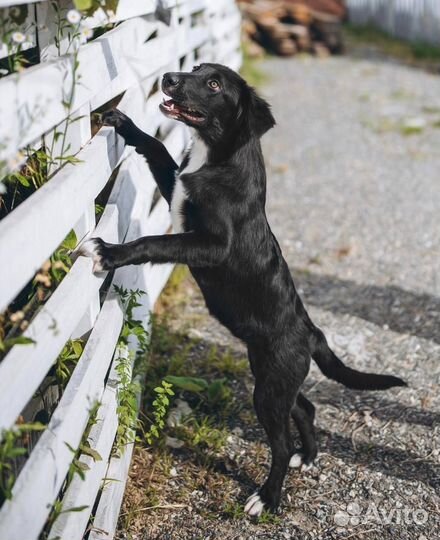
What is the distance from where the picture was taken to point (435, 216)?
269 inches

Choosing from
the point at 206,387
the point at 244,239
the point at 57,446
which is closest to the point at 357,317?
the point at 206,387

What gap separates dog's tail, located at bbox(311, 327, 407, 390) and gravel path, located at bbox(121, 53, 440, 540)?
1.32 feet

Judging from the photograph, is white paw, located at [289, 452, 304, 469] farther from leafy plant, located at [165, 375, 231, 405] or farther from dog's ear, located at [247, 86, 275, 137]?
dog's ear, located at [247, 86, 275, 137]

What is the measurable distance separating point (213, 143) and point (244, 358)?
149 centimetres

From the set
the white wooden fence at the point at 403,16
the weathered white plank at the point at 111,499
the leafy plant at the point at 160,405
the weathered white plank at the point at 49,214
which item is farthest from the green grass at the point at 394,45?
the weathered white plank at the point at 111,499

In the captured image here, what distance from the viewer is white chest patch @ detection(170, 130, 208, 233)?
10.2ft

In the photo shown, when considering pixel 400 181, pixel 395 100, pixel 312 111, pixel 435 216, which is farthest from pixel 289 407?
pixel 395 100

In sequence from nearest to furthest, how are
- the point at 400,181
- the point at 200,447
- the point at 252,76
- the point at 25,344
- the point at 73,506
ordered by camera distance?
the point at 25,344 < the point at 73,506 < the point at 200,447 < the point at 400,181 < the point at 252,76

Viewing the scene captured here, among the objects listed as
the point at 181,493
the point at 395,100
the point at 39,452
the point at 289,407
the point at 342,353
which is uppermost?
the point at 39,452

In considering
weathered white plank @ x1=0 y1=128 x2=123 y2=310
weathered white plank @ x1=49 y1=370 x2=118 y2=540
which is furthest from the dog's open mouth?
weathered white plank @ x1=49 y1=370 x2=118 y2=540

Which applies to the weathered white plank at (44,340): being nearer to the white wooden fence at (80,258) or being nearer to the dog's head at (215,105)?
the white wooden fence at (80,258)

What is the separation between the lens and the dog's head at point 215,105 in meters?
3.18

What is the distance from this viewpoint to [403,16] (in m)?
15.9

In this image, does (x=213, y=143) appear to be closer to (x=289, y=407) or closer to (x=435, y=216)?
(x=289, y=407)
